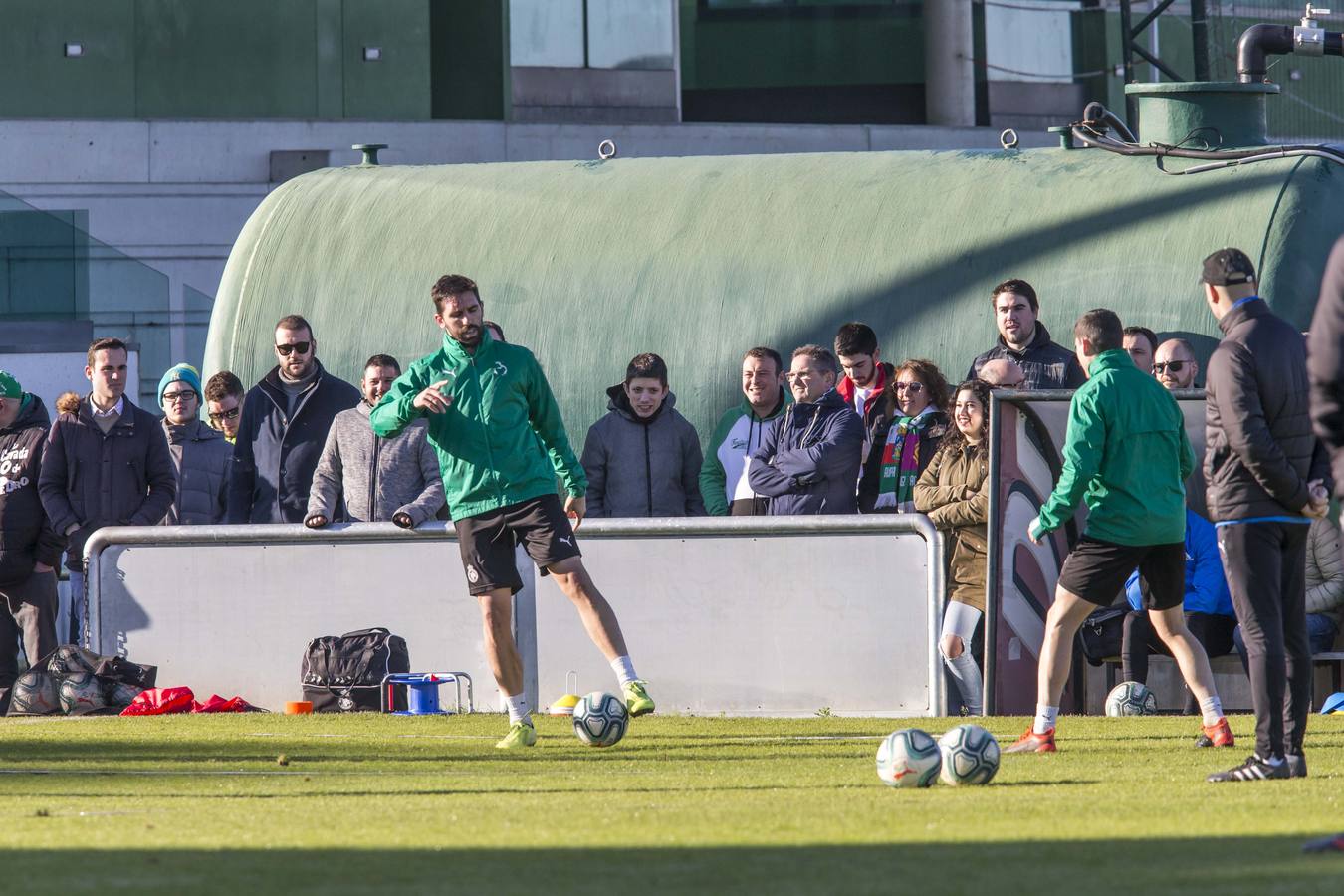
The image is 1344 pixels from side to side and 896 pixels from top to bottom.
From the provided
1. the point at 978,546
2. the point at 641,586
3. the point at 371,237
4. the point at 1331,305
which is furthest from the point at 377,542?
the point at 1331,305

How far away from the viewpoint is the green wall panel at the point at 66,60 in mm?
32406

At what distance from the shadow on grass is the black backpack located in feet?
20.5

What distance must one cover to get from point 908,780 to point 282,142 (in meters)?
25.5

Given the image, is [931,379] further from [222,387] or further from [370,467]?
[222,387]

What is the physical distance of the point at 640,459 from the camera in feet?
44.2

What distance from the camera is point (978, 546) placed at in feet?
39.4

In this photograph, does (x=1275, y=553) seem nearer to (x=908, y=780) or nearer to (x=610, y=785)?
(x=908, y=780)

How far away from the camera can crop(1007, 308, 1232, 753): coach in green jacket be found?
9.35 m

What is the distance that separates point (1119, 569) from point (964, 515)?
8.59 feet

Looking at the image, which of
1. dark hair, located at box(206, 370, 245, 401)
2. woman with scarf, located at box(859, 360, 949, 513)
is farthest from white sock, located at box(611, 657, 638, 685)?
dark hair, located at box(206, 370, 245, 401)

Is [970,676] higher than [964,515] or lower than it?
lower

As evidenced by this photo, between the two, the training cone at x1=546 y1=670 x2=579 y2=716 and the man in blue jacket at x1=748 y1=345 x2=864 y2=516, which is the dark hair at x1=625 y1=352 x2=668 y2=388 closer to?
the man in blue jacket at x1=748 y1=345 x2=864 y2=516

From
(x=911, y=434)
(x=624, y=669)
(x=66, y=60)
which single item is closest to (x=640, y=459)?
(x=911, y=434)

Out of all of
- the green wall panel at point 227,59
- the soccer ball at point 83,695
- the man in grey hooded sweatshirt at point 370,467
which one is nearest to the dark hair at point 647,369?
the man in grey hooded sweatshirt at point 370,467
